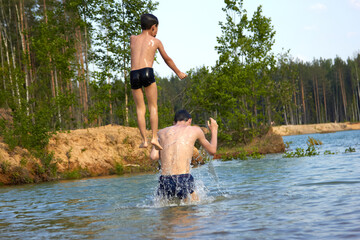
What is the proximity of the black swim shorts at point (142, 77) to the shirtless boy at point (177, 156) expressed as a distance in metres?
1.38

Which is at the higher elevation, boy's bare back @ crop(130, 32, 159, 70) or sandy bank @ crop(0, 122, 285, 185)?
boy's bare back @ crop(130, 32, 159, 70)

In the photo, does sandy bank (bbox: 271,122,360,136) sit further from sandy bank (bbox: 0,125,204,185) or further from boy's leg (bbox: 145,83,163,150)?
boy's leg (bbox: 145,83,163,150)

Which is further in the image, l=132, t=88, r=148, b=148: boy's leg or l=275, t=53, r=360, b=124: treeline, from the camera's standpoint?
l=275, t=53, r=360, b=124: treeline

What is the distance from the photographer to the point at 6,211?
29.0ft

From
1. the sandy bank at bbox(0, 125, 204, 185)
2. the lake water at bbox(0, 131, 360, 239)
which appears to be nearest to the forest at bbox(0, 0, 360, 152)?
the sandy bank at bbox(0, 125, 204, 185)

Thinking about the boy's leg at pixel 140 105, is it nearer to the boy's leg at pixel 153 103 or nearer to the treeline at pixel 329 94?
the boy's leg at pixel 153 103

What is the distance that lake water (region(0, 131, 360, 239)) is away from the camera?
5340 mm

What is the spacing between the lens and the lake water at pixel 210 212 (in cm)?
534

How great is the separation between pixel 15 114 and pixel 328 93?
9522 cm

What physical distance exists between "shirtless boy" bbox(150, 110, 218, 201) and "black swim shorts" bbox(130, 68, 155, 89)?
4.54ft

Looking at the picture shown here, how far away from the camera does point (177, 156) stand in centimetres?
746

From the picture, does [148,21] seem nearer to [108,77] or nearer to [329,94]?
[108,77]

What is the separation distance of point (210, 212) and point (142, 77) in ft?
8.04

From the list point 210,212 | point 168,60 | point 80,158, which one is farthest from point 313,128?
point 168,60
